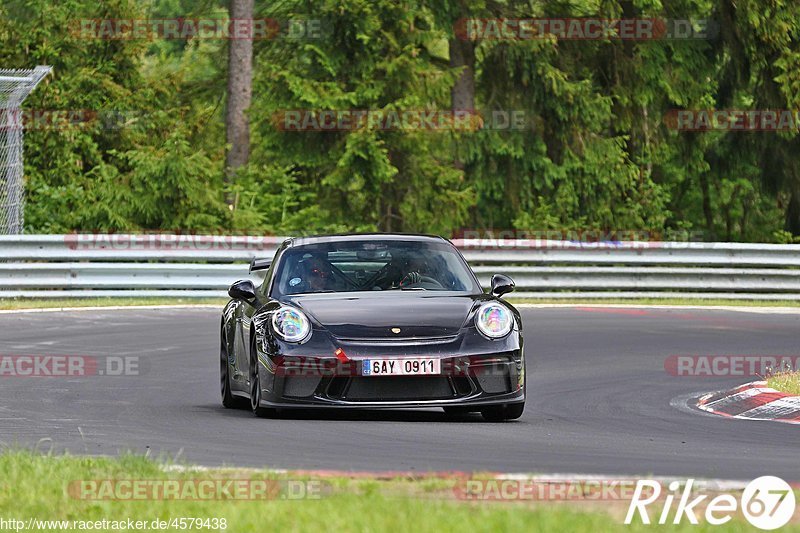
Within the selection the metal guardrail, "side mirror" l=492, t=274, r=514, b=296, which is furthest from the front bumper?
the metal guardrail

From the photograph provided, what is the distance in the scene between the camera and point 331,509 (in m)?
6.54

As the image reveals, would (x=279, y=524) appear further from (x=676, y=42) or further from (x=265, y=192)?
(x=676, y=42)

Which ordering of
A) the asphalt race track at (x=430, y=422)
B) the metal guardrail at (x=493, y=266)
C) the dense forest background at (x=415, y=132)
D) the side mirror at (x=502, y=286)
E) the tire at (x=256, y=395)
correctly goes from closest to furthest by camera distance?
the asphalt race track at (x=430, y=422) → the tire at (x=256, y=395) → the side mirror at (x=502, y=286) → the metal guardrail at (x=493, y=266) → the dense forest background at (x=415, y=132)

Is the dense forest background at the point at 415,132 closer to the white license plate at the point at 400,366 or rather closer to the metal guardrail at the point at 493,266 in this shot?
the metal guardrail at the point at 493,266

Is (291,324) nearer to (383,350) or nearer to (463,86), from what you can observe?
(383,350)

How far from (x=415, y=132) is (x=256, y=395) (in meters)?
19.6

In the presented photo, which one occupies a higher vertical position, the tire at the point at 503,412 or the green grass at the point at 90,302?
the tire at the point at 503,412

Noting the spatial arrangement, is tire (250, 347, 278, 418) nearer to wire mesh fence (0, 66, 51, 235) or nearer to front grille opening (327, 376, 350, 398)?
front grille opening (327, 376, 350, 398)

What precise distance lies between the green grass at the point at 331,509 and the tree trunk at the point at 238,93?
1005 inches

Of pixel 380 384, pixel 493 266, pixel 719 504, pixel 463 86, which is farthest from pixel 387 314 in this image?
pixel 463 86

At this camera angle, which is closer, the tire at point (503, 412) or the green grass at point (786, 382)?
the tire at point (503, 412)

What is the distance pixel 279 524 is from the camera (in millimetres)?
6227

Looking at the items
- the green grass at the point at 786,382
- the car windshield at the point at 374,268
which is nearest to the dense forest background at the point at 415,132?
the car windshield at the point at 374,268

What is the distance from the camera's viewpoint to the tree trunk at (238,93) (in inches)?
1297
